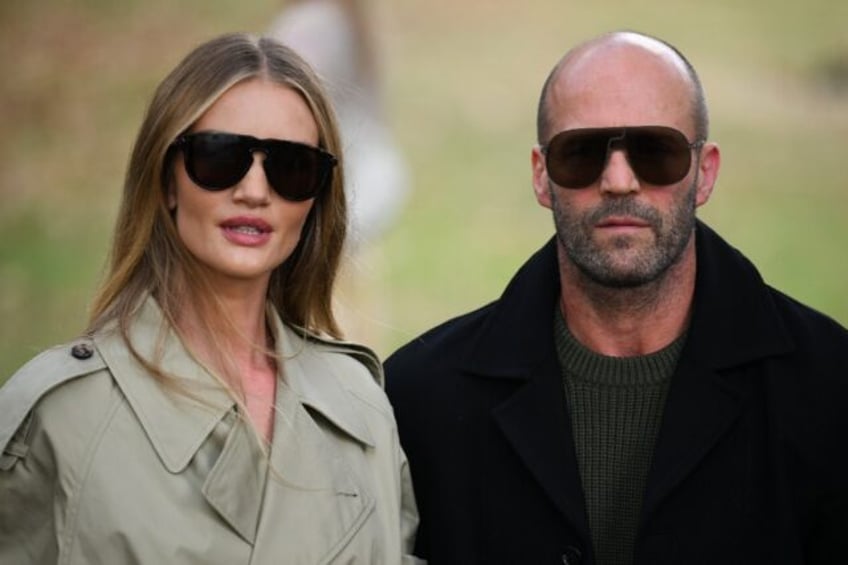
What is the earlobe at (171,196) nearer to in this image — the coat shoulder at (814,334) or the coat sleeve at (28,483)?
the coat sleeve at (28,483)

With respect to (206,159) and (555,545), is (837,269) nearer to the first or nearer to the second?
(555,545)

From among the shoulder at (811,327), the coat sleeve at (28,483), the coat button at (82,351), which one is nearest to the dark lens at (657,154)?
the shoulder at (811,327)

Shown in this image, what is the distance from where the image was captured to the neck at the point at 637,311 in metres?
3.69

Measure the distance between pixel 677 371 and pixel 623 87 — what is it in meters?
0.68

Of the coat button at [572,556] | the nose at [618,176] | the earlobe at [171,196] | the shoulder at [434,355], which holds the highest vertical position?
the nose at [618,176]

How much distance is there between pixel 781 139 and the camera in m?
10.0

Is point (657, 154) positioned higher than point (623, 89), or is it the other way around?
point (623, 89)

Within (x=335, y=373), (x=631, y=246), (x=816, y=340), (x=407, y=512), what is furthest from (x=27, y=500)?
(x=816, y=340)

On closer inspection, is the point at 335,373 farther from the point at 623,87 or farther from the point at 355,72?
the point at 355,72

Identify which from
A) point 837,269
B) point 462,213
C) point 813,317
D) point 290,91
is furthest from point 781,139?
point 290,91

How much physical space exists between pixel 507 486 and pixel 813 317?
2.69 ft

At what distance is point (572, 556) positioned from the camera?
3486mm

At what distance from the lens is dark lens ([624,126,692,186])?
3600 millimetres

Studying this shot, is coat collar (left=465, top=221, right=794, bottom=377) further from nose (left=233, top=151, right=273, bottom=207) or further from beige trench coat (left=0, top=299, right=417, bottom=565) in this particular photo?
nose (left=233, top=151, right=273, bottom=207)
